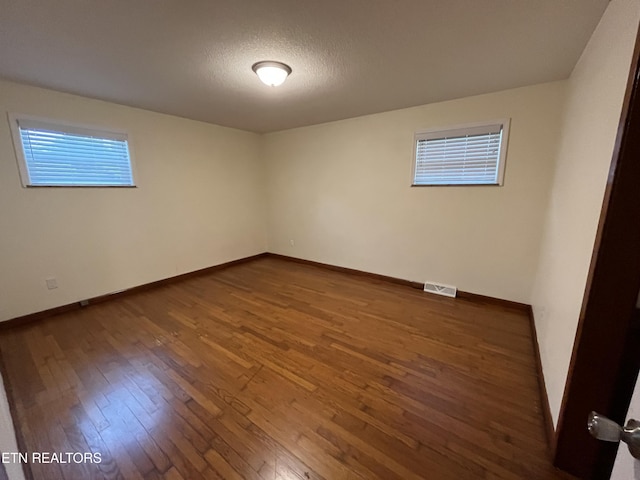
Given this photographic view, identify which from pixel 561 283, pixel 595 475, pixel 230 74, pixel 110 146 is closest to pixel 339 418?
pixel 595 475

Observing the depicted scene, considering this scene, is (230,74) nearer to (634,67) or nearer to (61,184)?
(61,184)

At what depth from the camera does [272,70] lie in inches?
80.0

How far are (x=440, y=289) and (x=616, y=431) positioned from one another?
2985 millimetres

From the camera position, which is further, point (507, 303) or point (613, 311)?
point (507, 303)

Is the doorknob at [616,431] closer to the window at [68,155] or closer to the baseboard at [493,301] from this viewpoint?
the baseboard at [493,301]

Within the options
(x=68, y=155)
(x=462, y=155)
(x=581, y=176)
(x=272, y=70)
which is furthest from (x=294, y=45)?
(x=68, y=155)

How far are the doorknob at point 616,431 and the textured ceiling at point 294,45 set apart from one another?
186cm

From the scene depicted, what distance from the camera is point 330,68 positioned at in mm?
2139

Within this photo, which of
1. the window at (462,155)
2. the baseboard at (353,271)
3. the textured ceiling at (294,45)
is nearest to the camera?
the textured ceiling at (294,45)

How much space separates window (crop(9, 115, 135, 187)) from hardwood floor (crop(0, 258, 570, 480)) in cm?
148

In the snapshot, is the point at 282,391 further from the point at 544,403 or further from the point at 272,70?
the point at 272,70

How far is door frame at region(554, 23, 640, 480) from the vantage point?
35.7 inches

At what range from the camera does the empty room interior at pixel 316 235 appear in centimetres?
134

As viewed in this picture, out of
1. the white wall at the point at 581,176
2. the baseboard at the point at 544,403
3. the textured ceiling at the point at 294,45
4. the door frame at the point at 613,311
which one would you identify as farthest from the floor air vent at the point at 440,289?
the textured ceiling at the point at 294,45
